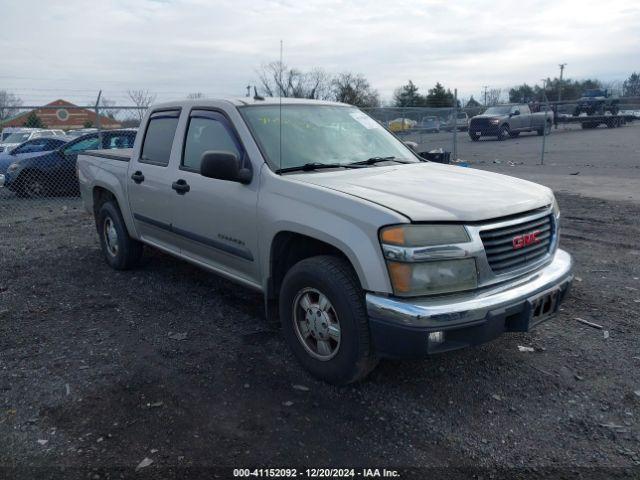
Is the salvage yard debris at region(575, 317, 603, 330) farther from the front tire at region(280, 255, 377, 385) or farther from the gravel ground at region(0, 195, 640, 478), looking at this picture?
the front tire at region(280, 255, 377, 385)

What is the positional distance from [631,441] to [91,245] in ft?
22.6

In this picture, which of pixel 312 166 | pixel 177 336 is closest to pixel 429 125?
pixel 312 166

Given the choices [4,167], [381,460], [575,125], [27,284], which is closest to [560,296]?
[381,460]

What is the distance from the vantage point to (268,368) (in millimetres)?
3869

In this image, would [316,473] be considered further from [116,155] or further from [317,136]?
[116,155]

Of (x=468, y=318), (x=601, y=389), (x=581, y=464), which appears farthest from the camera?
(x=601, y=389)

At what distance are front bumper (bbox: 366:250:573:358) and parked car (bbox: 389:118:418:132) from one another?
649 inches

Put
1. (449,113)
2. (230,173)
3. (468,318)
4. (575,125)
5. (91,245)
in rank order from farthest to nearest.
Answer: (575,125) < (449,113) < (91,245) < (230,173) < (468,318)

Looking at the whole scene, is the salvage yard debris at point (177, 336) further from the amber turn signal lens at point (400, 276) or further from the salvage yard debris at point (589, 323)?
the salvage yard debris at point (589, 323)

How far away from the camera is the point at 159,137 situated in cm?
523

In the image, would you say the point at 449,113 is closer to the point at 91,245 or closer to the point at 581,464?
the point at 91,245

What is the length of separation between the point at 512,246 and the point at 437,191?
57 centimetres

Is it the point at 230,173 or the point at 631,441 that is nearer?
the point at 631,441

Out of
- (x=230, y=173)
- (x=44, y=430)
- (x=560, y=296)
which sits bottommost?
(x=44, y=430)
